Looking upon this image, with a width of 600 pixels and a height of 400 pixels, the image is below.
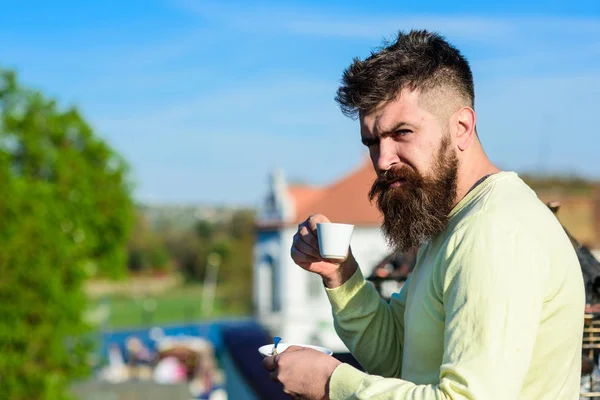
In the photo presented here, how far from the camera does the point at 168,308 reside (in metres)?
91.4

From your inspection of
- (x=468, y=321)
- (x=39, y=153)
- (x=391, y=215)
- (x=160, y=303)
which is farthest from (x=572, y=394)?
(x=160, y=303)

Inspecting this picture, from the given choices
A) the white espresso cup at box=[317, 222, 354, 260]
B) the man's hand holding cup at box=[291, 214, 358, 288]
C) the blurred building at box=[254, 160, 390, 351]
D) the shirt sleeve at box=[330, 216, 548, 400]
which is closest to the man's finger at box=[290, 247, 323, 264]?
the man's hand holding cup at box=[291, 214, 358, 288]

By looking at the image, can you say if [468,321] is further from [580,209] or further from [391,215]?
[580,209]

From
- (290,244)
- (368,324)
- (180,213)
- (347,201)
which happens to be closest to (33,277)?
(368,324)

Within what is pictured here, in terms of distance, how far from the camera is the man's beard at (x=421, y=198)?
70.5 inches

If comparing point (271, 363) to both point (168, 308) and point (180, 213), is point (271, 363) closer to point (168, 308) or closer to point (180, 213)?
point (168, 308)

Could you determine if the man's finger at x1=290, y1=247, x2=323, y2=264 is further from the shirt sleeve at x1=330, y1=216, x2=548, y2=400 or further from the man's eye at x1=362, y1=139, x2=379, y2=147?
the shirt sleeve at x1=330, y1=216, x2=548, y2=400

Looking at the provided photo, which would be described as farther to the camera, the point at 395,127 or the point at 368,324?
the point at 368,324

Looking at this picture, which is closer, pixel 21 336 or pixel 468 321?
pixel 468 321

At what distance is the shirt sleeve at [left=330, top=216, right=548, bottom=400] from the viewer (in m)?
1.45

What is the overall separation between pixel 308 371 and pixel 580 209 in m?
24.4

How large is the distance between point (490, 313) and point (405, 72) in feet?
1.92

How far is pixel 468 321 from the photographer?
147cm

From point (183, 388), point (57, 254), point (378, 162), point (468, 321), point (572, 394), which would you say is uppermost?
point (378, 162)
